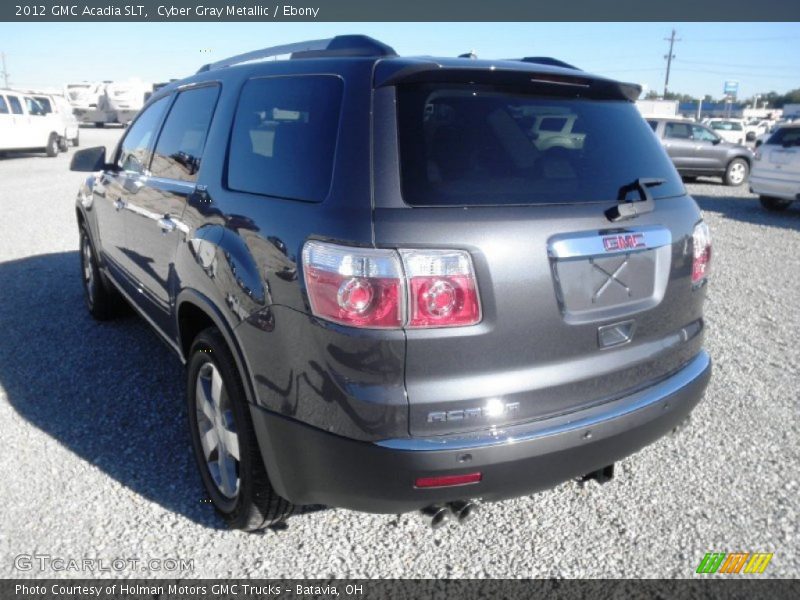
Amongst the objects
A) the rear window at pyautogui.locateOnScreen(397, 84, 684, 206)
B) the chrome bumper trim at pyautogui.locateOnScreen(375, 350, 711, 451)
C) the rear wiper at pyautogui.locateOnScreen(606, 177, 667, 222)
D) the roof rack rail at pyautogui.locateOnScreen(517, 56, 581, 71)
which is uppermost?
the roof rack rail at pyautogui.locateOnScreen(517, 56, 581, 71)

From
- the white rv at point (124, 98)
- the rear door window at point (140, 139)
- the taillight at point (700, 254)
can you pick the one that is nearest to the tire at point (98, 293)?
the rear door window at point (140, 139)

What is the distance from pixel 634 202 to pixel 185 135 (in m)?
2.19

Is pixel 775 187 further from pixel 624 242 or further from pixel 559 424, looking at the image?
pixel 559 424

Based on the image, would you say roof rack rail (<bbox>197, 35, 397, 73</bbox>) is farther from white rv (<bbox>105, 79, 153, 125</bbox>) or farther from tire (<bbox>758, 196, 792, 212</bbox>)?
white rv (<bbox>105, 79, 153, 125</bbox>)

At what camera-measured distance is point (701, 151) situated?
16750 millimetres

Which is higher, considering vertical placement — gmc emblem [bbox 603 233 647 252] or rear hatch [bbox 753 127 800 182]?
gmc emblem [bbox 603 233 647 252]

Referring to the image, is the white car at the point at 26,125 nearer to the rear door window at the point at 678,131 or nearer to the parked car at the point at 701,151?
the parked car at the point at 701,151

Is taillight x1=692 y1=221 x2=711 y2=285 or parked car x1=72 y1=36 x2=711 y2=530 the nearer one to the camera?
parked car x1=72 y1=36 x2=711 y2=530

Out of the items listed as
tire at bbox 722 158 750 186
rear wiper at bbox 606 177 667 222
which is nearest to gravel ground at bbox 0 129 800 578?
rear wiper at bbox 606 177 667 222

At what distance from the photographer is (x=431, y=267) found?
1997mm

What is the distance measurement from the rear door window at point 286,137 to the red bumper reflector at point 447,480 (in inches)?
37.2

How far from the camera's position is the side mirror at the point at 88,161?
4.53 metres

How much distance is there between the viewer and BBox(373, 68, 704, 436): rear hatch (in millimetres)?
2041

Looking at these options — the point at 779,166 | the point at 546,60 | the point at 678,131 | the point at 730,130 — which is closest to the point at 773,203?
the point at 779,166
